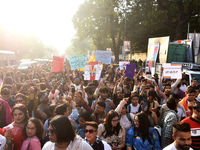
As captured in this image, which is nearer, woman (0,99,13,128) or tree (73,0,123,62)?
woman (0,99,13,128)

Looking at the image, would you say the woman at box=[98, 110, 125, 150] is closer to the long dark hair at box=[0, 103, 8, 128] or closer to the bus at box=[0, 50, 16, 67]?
the long dark hair at box=[0, 103, 8, 128]

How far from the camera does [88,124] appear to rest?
2861 millimetres

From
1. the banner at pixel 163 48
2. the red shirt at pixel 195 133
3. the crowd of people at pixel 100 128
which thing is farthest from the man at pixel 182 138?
the banner at pixel 163 48

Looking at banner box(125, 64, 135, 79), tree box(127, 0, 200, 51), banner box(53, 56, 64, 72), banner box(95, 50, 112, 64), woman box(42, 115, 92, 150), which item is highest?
tree box(127, 0, 200, 51)

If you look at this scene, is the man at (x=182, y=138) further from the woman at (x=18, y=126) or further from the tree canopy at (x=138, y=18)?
the tree canopy at (x=138, y=18)

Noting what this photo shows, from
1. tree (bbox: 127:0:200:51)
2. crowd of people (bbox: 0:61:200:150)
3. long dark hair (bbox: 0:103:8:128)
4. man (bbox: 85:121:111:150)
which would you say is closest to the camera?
crowd of people (bbox: 0:61:200:150)

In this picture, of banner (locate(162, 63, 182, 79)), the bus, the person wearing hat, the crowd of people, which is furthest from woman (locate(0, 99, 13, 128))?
the bus

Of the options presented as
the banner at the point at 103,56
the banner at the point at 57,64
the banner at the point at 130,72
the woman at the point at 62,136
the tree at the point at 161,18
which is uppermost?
the tree at the point at 161,18

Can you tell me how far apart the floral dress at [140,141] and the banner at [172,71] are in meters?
3.87

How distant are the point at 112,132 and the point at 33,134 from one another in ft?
4.18

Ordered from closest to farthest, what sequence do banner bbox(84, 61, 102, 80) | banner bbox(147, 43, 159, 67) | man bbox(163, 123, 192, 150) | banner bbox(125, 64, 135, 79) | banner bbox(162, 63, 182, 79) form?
man bbox(163, 123, 192, 150) < banner bbox(162, 63, 182, 79) < banner bbox(84, 61, 102, 80) < banner bbox(125, 64, 135, 79) < banner bbox(147, 43, 159, 67)

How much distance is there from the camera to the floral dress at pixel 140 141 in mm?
3229

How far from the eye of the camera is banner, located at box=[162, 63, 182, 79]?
22.1 ft

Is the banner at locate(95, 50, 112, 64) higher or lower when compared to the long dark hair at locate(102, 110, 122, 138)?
higher
